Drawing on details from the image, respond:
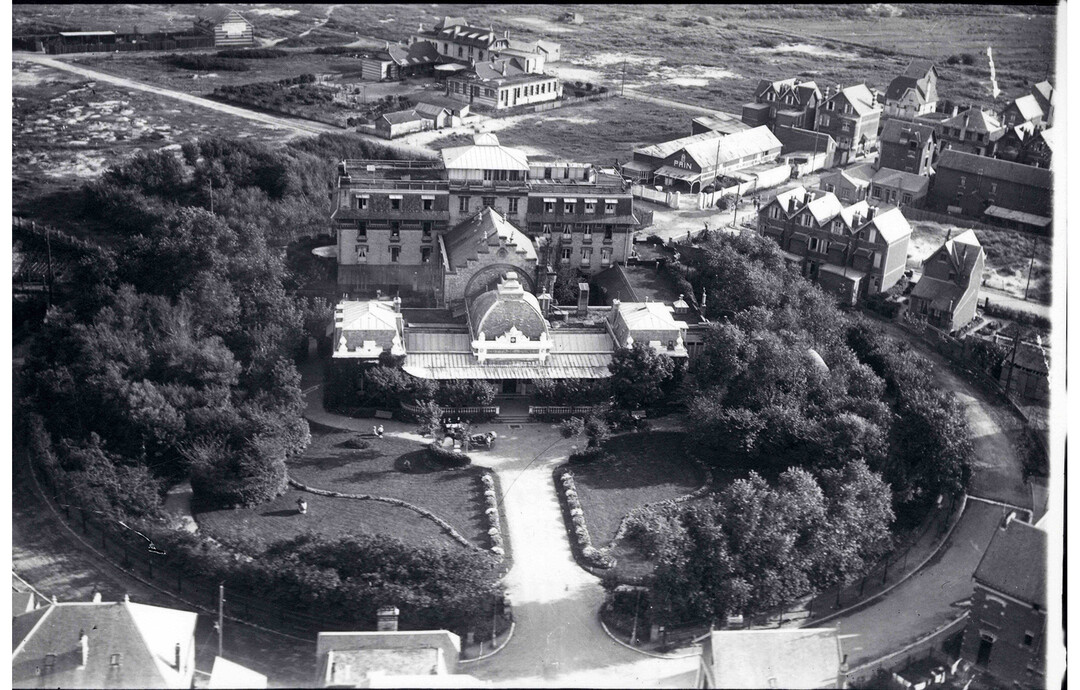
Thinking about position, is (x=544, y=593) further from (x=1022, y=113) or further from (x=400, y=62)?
(x=400, y=62)

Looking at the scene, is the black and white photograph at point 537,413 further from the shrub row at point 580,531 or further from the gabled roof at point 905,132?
the gabled roof at point 905,132

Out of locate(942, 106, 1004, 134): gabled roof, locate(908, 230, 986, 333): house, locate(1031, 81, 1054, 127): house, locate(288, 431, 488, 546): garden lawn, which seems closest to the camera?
locate(288, 431, 488, 546): garden lawn

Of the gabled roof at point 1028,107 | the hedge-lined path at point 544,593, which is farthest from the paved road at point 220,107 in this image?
the gabled roof at point 1028,107

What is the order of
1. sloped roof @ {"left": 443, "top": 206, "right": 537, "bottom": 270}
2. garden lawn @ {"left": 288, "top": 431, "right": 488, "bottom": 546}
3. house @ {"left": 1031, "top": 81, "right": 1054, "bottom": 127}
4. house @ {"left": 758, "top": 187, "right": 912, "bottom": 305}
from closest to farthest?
1. garden lawn @ {"left": 288, "top": 431, "right": 488, "bottom": 546}
2. sloped roof @ {"left": 443, "top": 206, "right": 537, "bottom": 270}
3. house @ {"left": 758, "top": 187, "right": 912, "bottom": 305}
4. house @ {"left": 1031, "top": 81, "right": 1054, "bottom": 127}

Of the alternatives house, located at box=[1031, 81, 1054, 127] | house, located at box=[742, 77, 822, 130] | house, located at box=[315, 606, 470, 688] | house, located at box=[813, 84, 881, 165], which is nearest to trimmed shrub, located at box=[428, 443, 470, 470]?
house, located at box=[315, 606, 470, 688]

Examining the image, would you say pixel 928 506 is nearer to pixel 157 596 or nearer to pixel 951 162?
pixel 157 596

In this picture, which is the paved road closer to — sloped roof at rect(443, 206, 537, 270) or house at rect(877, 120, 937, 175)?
sloped roof at rect(443, 206, 537, 270)
